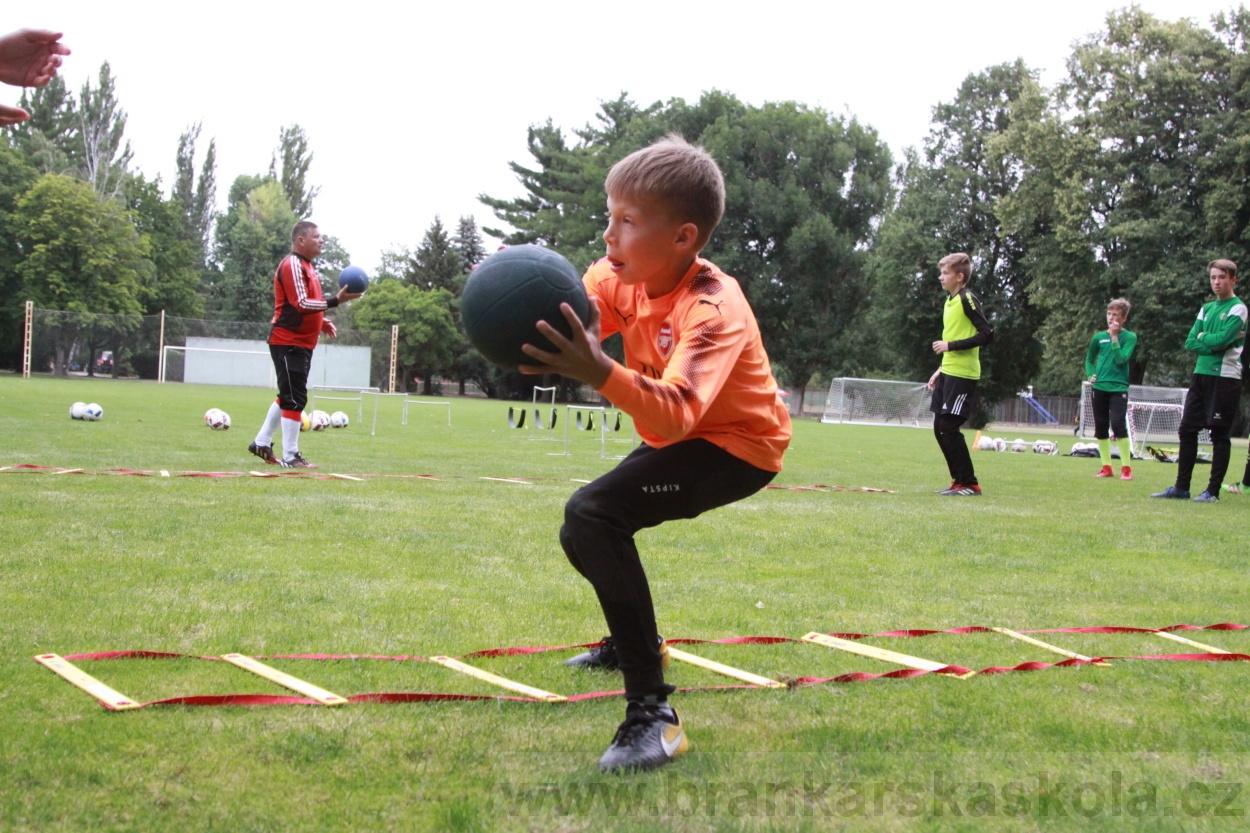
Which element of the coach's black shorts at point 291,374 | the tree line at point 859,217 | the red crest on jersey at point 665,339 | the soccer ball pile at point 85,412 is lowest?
the soccer ball pile at point 85,412

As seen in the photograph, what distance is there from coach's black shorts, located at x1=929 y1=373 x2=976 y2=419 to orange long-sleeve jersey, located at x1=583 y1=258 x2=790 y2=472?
8.78 metres

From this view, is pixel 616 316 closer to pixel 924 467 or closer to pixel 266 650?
pixel 266 650

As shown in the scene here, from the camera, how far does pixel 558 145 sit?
244 ft

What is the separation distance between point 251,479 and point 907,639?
7282mm

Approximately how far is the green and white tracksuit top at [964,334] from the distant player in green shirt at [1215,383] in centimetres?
225

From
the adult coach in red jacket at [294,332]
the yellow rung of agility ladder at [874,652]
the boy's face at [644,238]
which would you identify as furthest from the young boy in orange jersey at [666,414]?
the adult coach in red jacket at [294,332]

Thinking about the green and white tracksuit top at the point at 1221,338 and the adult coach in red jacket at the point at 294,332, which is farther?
the green and white tracksuit top at the point at 1221,338

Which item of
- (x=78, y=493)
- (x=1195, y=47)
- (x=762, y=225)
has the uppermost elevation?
(x=1195, y=47)

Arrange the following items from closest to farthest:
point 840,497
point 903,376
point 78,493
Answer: point 78,493 < point 840,497 < point 903,376

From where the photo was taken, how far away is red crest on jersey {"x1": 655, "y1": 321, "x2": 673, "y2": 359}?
3.60 m

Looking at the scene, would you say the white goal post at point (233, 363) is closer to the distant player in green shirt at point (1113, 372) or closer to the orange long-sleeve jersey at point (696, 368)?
the distant player in green shirt at point (1113, 372)

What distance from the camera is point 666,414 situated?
114 inches

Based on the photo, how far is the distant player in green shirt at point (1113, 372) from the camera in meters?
14.7

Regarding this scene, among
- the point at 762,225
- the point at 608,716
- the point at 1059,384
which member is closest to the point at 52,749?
the point at 608,716
